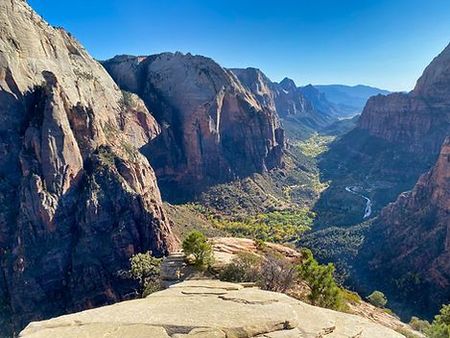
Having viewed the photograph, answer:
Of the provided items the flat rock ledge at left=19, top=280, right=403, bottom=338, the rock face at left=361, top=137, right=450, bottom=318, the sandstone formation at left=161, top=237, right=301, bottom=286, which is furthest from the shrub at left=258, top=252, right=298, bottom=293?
the rock face at left=361, top=137, right=450, bottom=318

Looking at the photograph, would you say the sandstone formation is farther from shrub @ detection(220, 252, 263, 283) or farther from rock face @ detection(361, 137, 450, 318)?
rock face @ detection(361, 137, 450, 318)

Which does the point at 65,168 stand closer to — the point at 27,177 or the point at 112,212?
the point at 27,177

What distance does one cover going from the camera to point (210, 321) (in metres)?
22.7

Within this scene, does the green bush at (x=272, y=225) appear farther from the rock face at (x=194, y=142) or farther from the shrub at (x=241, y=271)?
the shrub at (x=241, y=271)

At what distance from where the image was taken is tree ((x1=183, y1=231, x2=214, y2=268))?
4219 cm

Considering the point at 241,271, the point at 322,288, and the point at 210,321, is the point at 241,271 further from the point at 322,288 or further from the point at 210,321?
the point at 210,321

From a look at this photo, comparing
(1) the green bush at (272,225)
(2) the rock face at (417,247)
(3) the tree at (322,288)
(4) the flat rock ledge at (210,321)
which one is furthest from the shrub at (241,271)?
(1) the green bush at (272,225)

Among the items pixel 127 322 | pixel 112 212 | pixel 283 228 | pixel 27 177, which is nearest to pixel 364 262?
pixel 283 228

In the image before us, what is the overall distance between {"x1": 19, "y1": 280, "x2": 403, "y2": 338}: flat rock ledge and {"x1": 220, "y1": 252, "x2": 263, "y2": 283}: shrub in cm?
1189

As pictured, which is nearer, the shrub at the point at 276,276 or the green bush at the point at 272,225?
the shrub at the point at 276,276

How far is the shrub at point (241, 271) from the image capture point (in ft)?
129

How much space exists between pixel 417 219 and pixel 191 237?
9274 cm

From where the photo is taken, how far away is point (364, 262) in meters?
114

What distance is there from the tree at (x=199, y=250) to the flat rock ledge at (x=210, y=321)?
47.8 ft
